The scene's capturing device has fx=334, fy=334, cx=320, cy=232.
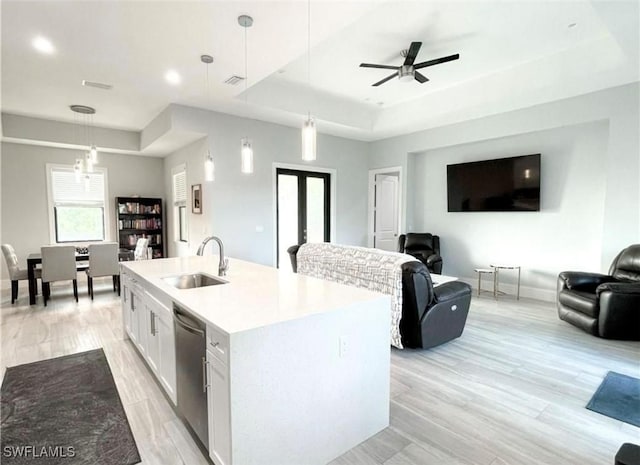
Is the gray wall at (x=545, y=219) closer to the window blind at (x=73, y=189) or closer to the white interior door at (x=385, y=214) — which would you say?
the white interior door at (x=385, y=214)

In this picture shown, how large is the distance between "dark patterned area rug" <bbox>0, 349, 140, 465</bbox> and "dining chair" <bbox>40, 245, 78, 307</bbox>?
250cm

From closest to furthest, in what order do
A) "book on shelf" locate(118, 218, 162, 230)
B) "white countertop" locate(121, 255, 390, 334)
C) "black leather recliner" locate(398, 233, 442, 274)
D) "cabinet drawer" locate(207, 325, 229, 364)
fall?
"cabinet drawer" locate(207, 325, 229, 364) → "white countertop" locate(121, 255, 390, 334) → "black leather recliner" locate(398, 233, 442, 274) → "book on shelf" locate(118, 218, 162, 230)

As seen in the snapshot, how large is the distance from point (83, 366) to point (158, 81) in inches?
136

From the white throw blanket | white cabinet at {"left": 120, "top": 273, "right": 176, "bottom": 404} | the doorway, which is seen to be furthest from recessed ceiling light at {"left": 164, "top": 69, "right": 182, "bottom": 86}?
the doorway

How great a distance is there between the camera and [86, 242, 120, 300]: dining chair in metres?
5.45

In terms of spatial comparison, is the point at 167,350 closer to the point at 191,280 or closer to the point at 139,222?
the point at 191,280

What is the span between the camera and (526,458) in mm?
1967

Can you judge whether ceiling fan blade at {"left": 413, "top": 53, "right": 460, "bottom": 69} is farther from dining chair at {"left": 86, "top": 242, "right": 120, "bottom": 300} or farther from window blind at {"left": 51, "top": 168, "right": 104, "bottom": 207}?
window blind at {"left": 51, "top": 168, "right": 104, "bottom": 207}

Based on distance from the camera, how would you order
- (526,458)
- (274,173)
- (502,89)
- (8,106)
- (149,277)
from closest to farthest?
1. (526,458)
2. (149,277)
3. (502,89)
4. (8,106)
5. (274,173)

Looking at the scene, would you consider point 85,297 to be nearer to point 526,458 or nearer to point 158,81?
point 158,81

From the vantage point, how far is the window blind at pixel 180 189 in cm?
681

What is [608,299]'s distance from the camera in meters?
3.67

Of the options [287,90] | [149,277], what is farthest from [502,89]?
[149,277]

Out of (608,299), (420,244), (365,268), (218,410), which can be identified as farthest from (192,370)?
(420,244)
